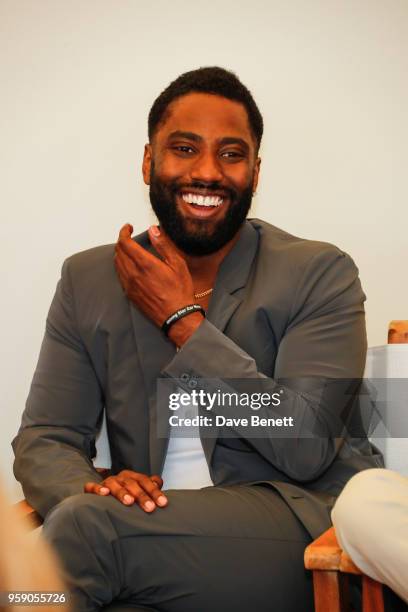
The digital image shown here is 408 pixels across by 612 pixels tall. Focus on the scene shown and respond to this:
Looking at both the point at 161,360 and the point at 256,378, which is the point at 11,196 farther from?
the point at 256,378

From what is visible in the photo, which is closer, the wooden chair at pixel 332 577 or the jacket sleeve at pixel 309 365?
the wooden chair at pixel 332 577

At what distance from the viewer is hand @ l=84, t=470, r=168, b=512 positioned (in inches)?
64.7

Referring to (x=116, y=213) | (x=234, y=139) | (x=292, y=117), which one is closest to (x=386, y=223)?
(x=292, y=117)

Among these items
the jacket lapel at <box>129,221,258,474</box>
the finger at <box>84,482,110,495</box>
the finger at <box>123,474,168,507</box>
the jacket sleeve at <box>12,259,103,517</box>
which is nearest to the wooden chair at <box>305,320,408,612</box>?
the finger at <box>123,474,168,507</box>

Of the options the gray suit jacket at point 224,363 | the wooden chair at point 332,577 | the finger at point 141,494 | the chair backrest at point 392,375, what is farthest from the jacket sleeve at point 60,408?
the wooden chair at point 332,577

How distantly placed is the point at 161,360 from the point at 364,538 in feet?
2.64

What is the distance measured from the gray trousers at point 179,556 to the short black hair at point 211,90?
1.04 metres

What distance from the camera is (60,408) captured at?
2.19 metres

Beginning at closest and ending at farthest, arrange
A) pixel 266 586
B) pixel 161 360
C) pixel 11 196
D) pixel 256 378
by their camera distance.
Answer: pixel 266 586 → pixel 256 378 → pixel 161 360 → pixel 11 196

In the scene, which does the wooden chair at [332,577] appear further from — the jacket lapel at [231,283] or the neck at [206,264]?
the neck at [206,264]

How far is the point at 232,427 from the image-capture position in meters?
1.91

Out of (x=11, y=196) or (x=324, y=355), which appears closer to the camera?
(x=324, y=355)

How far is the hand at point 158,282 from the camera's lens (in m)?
1.97

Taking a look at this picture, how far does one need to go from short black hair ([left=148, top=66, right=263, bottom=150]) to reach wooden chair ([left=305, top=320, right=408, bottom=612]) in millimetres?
1136
